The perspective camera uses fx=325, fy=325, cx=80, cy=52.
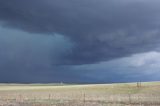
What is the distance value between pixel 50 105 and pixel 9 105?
5.55 metres

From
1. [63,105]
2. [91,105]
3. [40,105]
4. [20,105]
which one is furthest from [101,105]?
[20,105]

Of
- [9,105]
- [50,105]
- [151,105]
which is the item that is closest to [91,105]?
[50,105]

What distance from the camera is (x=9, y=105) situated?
43906 mm

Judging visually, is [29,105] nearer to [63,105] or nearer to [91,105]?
[63,105]

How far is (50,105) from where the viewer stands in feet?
144

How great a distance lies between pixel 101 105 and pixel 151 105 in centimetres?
689

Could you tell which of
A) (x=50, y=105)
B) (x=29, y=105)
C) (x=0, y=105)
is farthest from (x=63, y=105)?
(x=0, y=105)

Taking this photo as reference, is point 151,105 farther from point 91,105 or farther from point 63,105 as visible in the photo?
point 63,105

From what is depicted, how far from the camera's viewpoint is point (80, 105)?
1697 inches

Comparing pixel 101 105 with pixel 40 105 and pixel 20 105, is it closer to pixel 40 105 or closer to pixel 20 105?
pixel 40 105

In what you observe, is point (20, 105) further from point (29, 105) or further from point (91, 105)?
point (91, 105)

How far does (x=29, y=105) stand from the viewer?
146ft

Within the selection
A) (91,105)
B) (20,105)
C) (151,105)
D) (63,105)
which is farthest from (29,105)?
(151,105)

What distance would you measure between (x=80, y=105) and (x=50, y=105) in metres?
4.14
